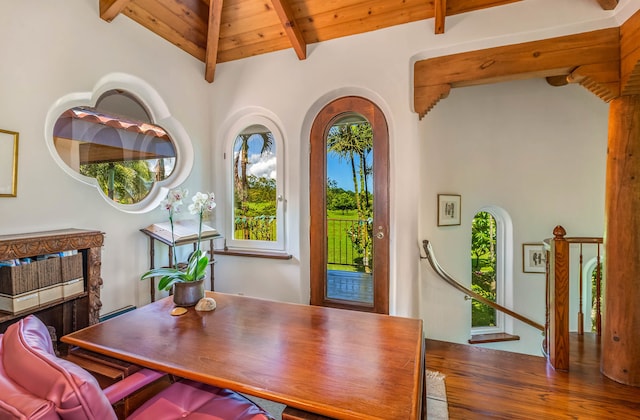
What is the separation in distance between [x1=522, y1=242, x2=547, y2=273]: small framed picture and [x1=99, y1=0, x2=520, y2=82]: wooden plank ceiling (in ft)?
9.36

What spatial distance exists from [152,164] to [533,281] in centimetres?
468

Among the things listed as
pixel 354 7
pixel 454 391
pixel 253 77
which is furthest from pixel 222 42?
pixel 454 391

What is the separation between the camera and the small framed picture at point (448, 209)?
3.64 m

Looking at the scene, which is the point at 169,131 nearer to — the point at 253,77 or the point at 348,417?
the point at 253,77

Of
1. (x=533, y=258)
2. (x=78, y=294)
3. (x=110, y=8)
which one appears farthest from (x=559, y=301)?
(x=110, y=8)

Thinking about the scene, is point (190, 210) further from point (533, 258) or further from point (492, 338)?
point (533, 258)

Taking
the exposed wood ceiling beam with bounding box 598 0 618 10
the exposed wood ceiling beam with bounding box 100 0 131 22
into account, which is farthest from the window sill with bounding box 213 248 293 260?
the exposed wood ceiling beam with bounding box 598 0 618 10

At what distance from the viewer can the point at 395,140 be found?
8.98ft

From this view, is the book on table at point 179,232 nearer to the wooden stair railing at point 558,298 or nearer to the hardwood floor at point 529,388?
the hardwood floor at point 529,388

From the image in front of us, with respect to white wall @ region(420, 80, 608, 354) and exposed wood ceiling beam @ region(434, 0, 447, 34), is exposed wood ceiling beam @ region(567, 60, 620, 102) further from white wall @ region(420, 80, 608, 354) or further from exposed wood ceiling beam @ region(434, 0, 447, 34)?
white wall @ region(420, 80, 608, 354)

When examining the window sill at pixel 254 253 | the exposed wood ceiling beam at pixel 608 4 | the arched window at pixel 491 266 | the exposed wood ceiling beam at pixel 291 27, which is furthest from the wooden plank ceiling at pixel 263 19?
the arched window at pixel 491 266

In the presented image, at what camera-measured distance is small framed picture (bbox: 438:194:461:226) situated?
3.64 meters

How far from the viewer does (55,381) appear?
26.7 inches

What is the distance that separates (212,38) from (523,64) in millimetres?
2825
